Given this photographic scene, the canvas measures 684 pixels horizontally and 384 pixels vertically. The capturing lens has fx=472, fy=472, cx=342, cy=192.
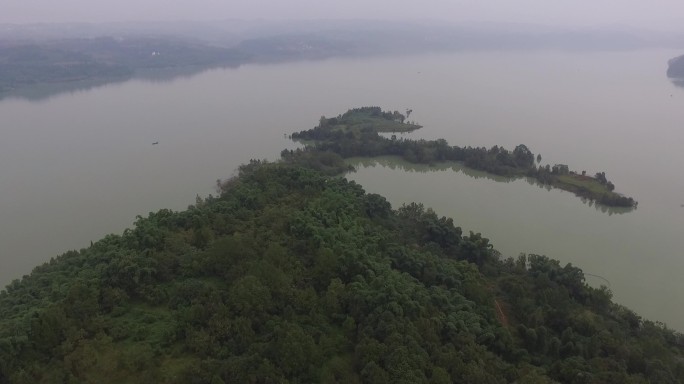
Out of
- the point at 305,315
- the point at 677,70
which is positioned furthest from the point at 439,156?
the point at 677,70

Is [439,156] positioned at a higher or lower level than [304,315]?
higher

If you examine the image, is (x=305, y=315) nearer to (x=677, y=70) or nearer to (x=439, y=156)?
(x=439, y=156)

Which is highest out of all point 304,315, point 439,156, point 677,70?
point 677,70

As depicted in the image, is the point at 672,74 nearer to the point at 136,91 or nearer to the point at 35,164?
the point at 136,91

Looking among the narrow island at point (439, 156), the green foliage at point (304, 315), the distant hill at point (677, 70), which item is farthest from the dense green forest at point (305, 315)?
the distant hill at point (677, 70)

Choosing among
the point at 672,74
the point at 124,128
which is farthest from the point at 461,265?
the point at 672,74

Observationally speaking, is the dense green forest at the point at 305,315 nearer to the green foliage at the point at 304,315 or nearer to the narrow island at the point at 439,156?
the green foliage at the point at 304,315
